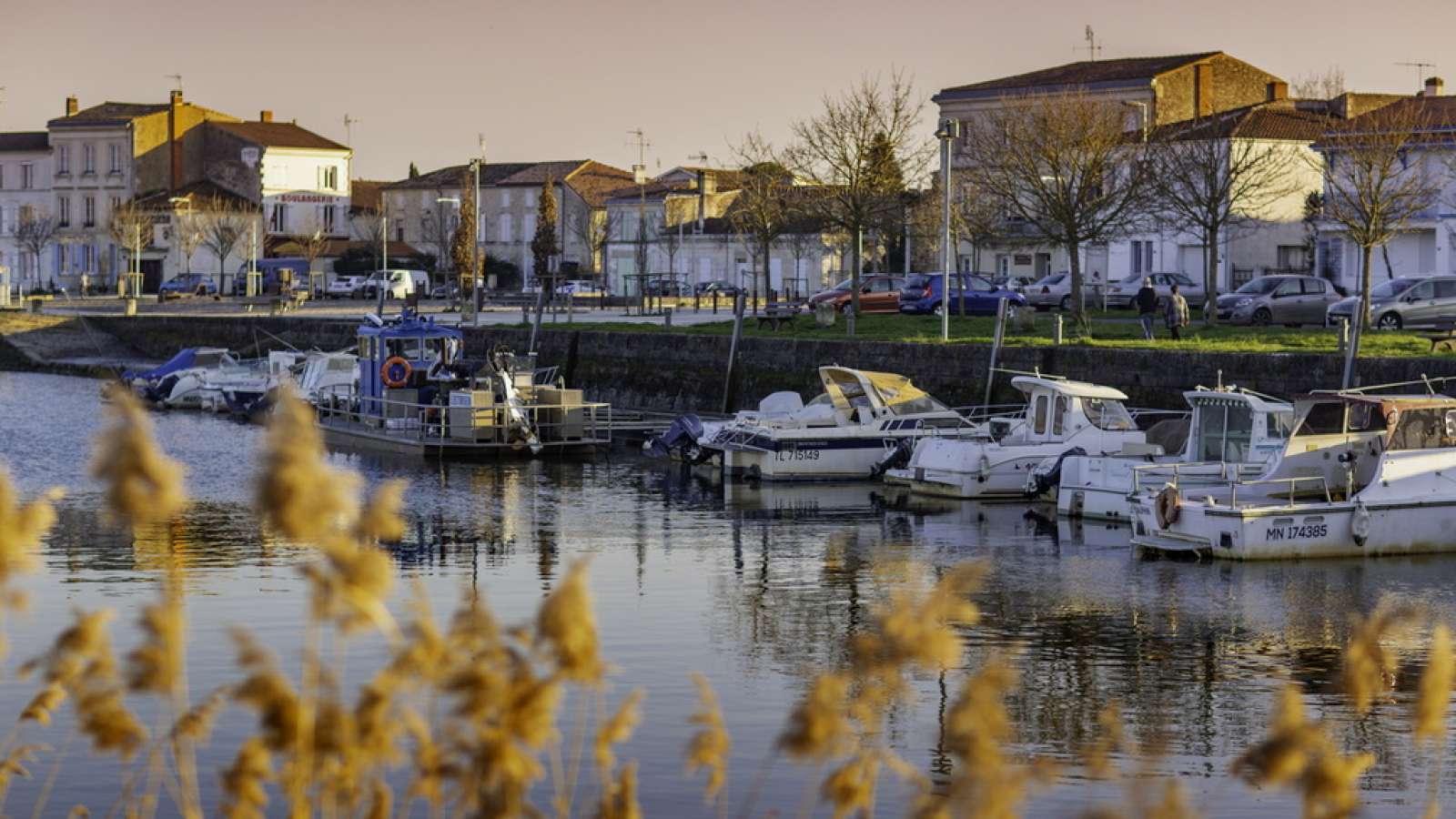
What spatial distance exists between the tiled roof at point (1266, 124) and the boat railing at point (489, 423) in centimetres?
2560

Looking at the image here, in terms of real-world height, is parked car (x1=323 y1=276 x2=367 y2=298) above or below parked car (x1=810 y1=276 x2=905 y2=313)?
above

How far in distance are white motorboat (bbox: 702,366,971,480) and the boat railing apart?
14.5ft

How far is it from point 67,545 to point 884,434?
14.0 m

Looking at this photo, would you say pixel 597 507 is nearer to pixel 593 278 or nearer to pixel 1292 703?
pixel 1292 703

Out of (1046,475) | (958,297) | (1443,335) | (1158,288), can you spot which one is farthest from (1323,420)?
(1158,288)

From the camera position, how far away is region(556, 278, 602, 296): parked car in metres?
81.8

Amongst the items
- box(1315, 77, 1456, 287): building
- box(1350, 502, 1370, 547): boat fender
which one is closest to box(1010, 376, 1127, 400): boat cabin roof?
box(1350, 502, 1370, 547): boat fender

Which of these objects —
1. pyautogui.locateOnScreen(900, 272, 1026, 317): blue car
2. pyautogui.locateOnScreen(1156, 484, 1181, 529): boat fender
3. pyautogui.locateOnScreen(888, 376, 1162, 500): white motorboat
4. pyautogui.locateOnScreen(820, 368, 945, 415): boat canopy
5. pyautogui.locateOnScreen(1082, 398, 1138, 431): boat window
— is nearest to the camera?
pyautogui.locateOnScreen(1156, 484, 1181, 529): boat fender

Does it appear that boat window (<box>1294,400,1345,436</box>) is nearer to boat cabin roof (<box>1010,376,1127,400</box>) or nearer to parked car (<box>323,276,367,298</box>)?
boat cabin roof (<box>1010,376,1127,400</box>)

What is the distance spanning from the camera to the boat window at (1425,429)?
25078 mm

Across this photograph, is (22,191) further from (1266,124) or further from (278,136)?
(1266,124)

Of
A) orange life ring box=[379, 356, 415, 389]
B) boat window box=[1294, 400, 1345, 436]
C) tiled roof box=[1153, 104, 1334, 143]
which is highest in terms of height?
tiled roof box=[1153, 104, 1334, 143]

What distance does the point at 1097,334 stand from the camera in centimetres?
4416

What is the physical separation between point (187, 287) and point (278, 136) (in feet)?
51.8
